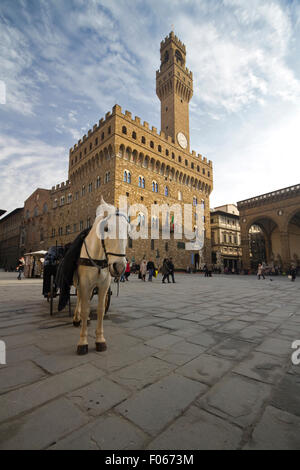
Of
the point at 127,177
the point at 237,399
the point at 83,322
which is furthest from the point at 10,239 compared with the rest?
the point at 237,399

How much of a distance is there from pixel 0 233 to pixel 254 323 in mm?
63531

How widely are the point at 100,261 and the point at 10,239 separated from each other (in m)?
54.7

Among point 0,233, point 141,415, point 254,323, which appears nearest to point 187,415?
point 141,415

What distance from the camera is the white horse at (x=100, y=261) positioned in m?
2.43

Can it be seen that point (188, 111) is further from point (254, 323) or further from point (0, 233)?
point (0, 233)

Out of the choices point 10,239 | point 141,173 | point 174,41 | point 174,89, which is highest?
point 174,41

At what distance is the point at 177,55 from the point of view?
107ft

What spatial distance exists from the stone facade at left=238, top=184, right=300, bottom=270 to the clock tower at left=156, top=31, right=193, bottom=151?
43.7 ft

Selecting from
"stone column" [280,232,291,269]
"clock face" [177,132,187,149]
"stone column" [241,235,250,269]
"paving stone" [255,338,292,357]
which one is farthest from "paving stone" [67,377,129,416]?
"clock face" [177,132,187,149]

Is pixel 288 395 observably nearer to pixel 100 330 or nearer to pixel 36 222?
pixel 100 330

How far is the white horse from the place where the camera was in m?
2.43

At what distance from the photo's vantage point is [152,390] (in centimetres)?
169

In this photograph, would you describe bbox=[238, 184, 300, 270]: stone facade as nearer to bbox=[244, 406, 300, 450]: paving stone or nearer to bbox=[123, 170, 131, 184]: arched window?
bbox=[123, 170, 131, 184]: arched window

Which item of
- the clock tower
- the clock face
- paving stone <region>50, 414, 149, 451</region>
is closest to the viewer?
paving stone <region>50, 414, 149, 451</region>
